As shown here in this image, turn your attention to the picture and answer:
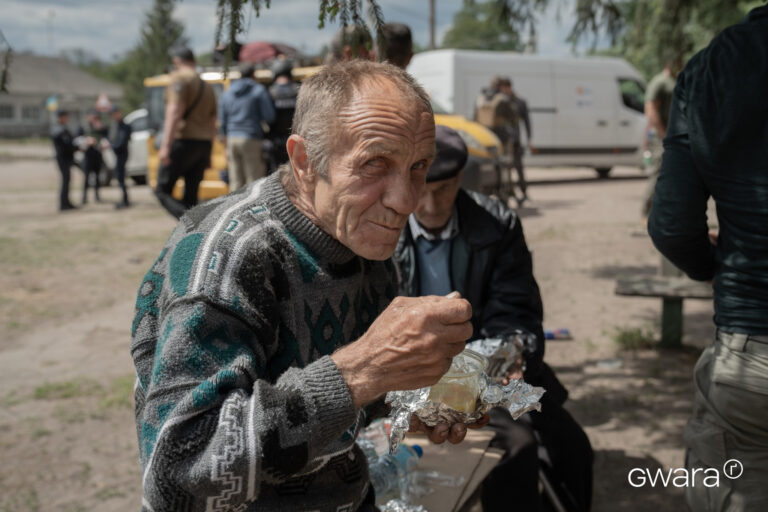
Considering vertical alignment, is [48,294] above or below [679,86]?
below

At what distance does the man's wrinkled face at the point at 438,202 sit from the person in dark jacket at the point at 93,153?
42.0ft

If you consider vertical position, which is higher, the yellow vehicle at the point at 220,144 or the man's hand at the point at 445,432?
the yellow vehicle at the point at 220,144

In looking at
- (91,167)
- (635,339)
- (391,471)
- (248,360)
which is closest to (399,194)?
(248,360)

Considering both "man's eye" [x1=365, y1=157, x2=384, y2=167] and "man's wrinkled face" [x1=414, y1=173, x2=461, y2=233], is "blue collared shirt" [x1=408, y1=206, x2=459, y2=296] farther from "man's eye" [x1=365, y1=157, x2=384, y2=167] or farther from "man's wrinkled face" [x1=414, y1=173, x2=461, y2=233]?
"man's eye" [x1=365, y1=157, x2=384, y2=167]

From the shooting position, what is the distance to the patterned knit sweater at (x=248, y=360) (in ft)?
3.70

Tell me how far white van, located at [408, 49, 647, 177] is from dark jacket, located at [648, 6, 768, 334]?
12.1 meters

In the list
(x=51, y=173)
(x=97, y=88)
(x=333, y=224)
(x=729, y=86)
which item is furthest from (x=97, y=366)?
(x=97, y=88)

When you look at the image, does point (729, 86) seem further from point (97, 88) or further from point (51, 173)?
point (97, 88)

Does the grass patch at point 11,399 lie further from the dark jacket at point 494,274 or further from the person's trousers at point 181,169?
the dark jacket at point 494,274

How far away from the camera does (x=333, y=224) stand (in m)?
1.43

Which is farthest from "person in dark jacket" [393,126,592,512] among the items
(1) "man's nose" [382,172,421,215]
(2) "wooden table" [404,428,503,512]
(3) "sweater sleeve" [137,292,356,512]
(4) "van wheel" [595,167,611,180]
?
(4) "van wheel" [595,167,611,180]

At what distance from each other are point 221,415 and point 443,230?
1745 millimetres

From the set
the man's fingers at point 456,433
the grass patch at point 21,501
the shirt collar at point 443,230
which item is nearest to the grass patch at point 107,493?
the grass patch at point 21,501

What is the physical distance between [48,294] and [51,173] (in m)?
19.0
